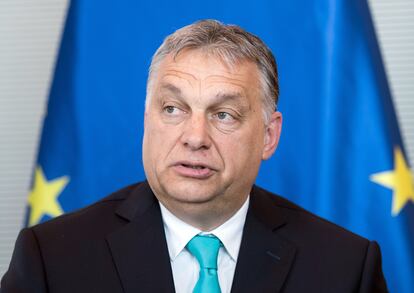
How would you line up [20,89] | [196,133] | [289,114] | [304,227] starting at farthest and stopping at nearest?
1. [20,89]
2. [289,114]
3. [304,227]
4. [196,133]

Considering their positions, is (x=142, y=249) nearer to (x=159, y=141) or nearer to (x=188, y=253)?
(x=188, y=253)

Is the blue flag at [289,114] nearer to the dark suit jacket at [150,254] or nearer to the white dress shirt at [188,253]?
the dark suit jacket at [150,254]

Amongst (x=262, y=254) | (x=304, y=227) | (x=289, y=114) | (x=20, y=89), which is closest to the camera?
(x=262, y=254)

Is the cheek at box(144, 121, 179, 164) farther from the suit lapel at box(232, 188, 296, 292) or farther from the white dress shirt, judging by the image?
the suit lapel at box(232, 188, 296, 292)

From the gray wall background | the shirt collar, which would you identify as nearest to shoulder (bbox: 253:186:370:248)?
the shirt collar

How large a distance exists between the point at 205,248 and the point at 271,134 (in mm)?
377

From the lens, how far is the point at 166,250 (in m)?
2.25

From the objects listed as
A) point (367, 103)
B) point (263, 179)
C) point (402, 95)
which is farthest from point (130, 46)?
point (402, 95)

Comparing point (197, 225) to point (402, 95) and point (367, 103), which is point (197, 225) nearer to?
point (367, 103)

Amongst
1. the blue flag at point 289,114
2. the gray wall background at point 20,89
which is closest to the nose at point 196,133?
the blue flag at point 289,114

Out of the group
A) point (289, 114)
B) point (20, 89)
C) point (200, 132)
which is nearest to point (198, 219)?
point (200, 132)

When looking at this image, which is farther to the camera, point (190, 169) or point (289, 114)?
point (289, 114)

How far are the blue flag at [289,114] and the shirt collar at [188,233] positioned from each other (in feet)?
1.98

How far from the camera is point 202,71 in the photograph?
218 centimetres
